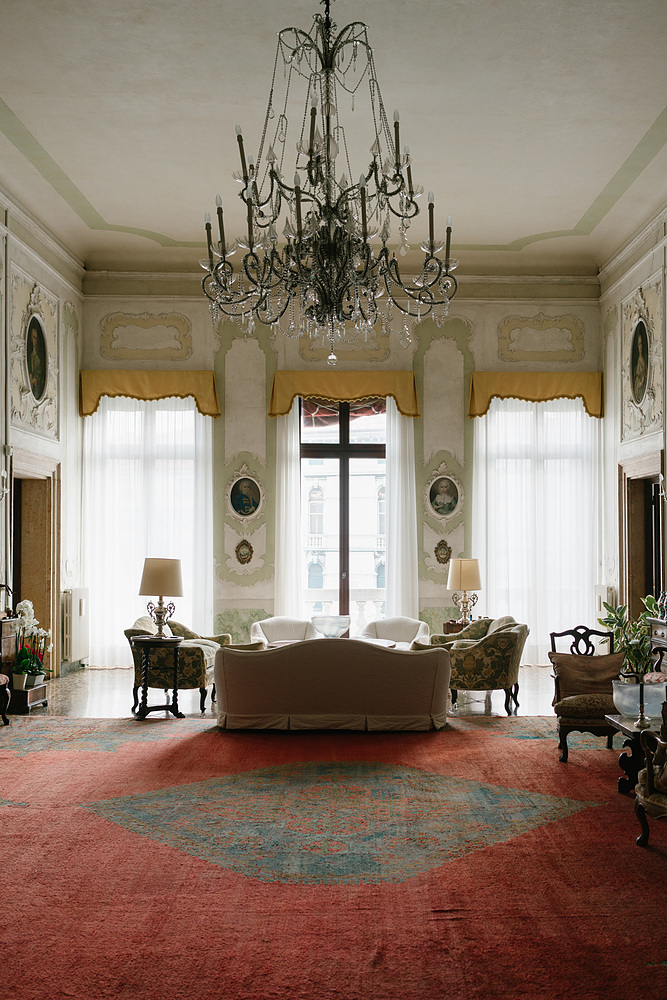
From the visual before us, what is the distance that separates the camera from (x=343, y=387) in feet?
35.1

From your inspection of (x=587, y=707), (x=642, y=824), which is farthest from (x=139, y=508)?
(x=642, y=824)

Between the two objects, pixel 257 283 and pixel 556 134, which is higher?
pixel 556 134

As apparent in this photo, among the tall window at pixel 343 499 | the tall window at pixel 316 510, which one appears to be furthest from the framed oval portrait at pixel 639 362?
the tall window at pixel 316 510

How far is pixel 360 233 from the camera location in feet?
17.2

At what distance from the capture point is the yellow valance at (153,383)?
10.6 m

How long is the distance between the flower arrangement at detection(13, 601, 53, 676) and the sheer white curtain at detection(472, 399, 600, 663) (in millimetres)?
5402

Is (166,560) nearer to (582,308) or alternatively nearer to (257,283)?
(257,283)

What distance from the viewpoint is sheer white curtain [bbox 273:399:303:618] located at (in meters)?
10.6

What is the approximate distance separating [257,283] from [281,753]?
3.32 metres

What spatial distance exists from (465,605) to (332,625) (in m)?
1.65

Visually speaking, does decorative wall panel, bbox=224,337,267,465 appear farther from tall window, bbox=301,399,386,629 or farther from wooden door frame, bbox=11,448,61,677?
wooden door frame, bbox=11,448,61,677

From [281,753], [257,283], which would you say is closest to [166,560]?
[281,753]

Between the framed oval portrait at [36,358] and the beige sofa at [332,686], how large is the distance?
426 centimetres

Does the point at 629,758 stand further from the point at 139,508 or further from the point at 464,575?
the point at 139,508
